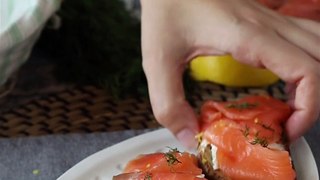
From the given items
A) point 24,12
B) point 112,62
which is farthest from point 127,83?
point 24,12

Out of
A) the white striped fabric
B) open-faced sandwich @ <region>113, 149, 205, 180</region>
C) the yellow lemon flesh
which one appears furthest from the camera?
the yellow lemon flesh

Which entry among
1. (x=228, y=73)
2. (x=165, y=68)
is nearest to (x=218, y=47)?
(x=165, y=68)

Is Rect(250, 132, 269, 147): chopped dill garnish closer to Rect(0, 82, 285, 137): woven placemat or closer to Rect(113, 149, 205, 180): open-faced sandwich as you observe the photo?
Rect(113, 149, 205, 180): open-faced sandwich

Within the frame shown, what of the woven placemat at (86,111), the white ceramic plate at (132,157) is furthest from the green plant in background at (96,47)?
the white ceramic plate at (132,157)

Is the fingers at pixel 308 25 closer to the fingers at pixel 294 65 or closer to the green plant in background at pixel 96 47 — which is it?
the fingers at pixel 294 65

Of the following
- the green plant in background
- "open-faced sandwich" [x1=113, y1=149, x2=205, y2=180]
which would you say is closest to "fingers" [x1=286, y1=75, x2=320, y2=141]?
"open-faced sandwich" [x1=113, y1=149, x2=205, y2=180]

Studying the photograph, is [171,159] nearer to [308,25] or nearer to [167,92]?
[167,92]

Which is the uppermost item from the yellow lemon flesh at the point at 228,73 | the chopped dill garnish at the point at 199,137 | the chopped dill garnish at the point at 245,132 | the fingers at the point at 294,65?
the fingers at the point at 294,65
